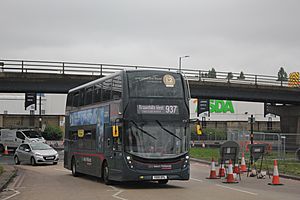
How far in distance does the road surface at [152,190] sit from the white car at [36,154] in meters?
10.4

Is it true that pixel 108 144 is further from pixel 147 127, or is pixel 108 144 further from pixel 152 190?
pixel 152 190

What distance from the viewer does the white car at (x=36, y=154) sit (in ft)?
102

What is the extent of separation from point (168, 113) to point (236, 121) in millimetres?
72699

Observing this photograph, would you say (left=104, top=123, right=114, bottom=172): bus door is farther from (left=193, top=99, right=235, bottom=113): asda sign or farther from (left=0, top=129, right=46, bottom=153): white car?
(left=193, top=99, right=235, bottom=113): asda sign

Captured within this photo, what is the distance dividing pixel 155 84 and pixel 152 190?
359 centimetres

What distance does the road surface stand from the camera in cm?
1471

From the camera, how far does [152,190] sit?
1677 centimetres

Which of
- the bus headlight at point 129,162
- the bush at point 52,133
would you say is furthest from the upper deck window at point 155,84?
the bush at point 52,133

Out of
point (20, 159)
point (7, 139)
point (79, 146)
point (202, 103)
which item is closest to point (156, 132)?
point (79, 146)

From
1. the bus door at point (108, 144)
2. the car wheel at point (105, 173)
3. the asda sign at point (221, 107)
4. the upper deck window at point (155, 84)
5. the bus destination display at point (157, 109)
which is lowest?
the car wheel at point (105, 173)

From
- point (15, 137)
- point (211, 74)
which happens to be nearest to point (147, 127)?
point (211, 74)

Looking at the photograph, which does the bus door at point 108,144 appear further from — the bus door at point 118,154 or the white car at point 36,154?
the white car at point 36,154

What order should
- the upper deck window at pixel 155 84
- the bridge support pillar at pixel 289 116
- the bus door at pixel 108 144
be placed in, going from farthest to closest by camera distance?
the bridge support pillar at pixel 289 116 < the bus door at pixel 108 144 < the upper deck window at pixel 155 84

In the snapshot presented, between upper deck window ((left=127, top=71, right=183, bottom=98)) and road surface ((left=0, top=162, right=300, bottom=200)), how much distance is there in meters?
3.21
